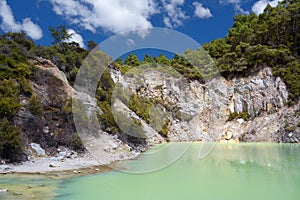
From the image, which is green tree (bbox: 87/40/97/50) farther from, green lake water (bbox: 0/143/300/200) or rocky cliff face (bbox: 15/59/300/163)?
green lake water (bbox: 0/143/300/200)

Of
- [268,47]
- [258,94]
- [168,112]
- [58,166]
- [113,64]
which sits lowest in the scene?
[58,166]

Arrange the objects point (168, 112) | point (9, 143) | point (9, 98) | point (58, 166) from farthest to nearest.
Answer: point (168, 112) < point (9, 98) < point (58, 166) < point (9, 143)

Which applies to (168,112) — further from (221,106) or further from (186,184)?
(186,184)

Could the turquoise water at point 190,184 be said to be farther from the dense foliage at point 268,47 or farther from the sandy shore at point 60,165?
the dense foliage at point 268,47

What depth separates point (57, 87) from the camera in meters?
18.1

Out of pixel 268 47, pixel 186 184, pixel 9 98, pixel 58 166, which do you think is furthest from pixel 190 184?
pixel 268 47

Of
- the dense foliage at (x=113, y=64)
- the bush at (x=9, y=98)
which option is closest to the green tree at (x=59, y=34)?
the dense foliage at (x=113, y=64)

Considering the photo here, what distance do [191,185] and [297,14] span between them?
116 ft

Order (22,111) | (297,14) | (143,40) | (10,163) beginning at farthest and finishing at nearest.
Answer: (297,14), (22,111), (10,163), (143,40)

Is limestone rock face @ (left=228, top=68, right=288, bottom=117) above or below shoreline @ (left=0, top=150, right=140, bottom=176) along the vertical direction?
above

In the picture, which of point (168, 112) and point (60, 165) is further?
point (168, 112)

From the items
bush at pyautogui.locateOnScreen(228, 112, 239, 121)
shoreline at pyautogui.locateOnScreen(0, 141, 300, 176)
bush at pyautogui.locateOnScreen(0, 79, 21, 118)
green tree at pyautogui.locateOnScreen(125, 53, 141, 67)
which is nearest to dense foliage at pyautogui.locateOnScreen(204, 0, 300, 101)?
bush at pyautogui.locateOnScreen(228, 112, 239, 121)

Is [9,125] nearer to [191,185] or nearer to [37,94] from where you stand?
[37,94]

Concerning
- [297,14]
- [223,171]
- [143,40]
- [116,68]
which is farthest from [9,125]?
[297,14]
